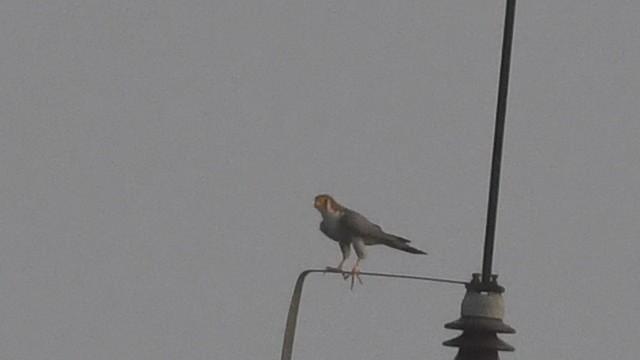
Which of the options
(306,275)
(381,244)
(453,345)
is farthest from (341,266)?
(453,345)

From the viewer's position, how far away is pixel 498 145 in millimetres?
4828

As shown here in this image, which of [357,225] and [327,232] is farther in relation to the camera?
[327,232]

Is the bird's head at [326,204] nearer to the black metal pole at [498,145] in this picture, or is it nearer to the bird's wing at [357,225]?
the bird's wing at [357,225]

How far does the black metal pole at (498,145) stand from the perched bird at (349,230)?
0.97m

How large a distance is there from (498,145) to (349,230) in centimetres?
122

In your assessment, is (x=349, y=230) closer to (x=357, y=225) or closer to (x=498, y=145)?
(x=357, y=225)

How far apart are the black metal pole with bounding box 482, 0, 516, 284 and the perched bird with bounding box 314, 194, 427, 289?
0.97m

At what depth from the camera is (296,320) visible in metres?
5.05

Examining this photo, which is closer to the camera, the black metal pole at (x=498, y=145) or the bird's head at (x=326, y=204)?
the black metal pole at (x=498, y=145)

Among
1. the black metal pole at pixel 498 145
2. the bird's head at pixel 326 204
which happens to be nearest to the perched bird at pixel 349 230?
the bird's head at pixel 326 204

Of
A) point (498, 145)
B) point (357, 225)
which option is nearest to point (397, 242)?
point (357, 225)

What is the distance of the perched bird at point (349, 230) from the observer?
5801 mm

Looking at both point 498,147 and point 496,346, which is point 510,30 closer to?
point 498,147

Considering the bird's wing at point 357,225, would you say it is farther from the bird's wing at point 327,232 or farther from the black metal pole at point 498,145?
the black metal pole at point 498,145
